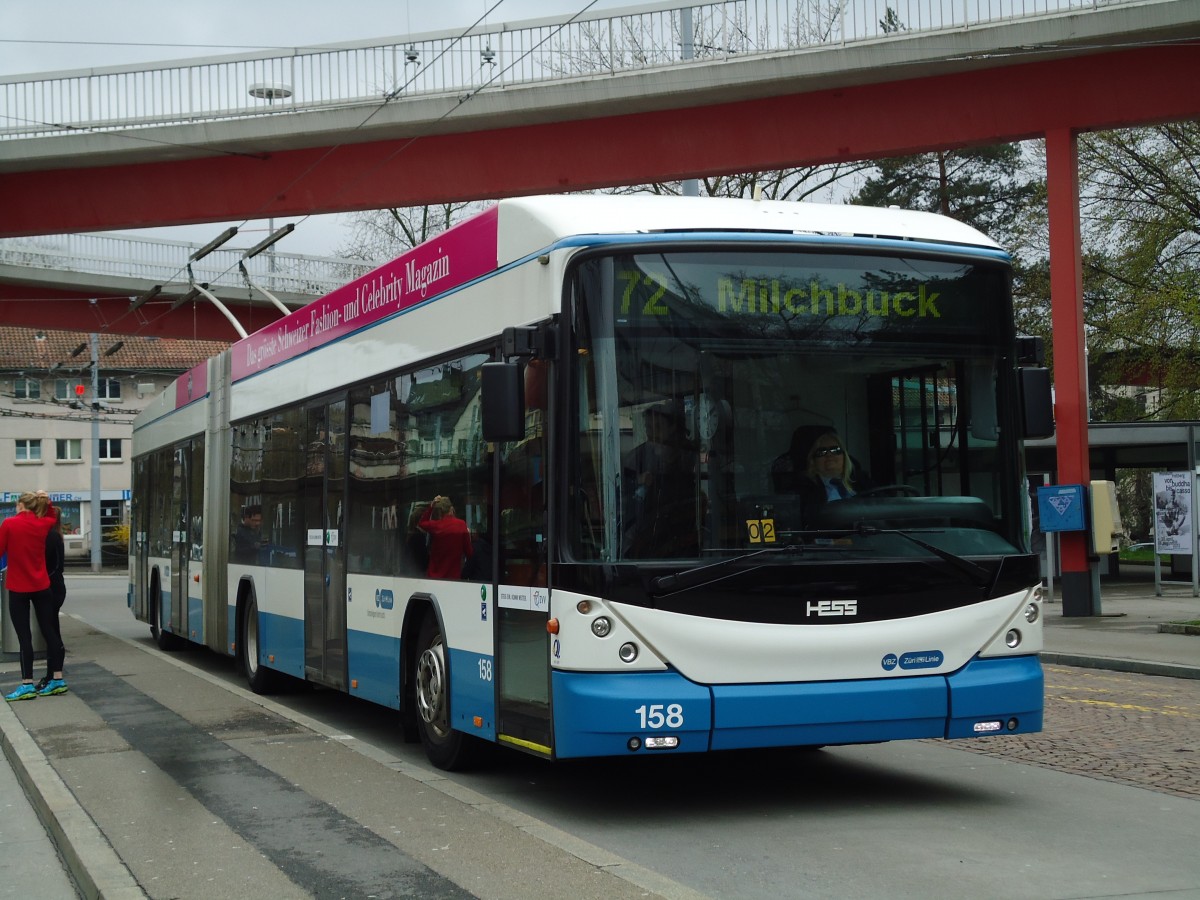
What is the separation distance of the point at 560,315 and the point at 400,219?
38027 millimetres

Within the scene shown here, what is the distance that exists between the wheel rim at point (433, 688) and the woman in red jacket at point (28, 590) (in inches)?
218

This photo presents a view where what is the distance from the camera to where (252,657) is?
48.1ft

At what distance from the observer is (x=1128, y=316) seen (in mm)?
35969

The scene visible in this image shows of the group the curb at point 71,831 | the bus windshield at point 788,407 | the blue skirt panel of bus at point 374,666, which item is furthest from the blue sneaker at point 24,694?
the bus windshield at point 788,407

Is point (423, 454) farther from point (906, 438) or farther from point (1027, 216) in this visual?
point (1027, 216)

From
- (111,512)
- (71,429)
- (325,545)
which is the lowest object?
(325,545)

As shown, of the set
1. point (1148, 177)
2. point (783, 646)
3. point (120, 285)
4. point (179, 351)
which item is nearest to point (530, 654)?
point (783, 646)

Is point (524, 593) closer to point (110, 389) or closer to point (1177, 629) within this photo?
point (1177, 629)

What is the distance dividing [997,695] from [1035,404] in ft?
5.01

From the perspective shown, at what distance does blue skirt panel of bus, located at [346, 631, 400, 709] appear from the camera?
33.3ft

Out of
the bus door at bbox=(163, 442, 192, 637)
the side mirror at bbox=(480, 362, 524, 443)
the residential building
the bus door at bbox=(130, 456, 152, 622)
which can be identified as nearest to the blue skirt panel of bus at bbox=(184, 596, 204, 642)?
the bus door at bbox=(163, 442, 192, 637)

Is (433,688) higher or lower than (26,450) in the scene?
lower

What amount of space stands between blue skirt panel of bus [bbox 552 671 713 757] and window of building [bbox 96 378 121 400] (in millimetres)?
73765

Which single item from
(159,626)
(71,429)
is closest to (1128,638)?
(159,626)
